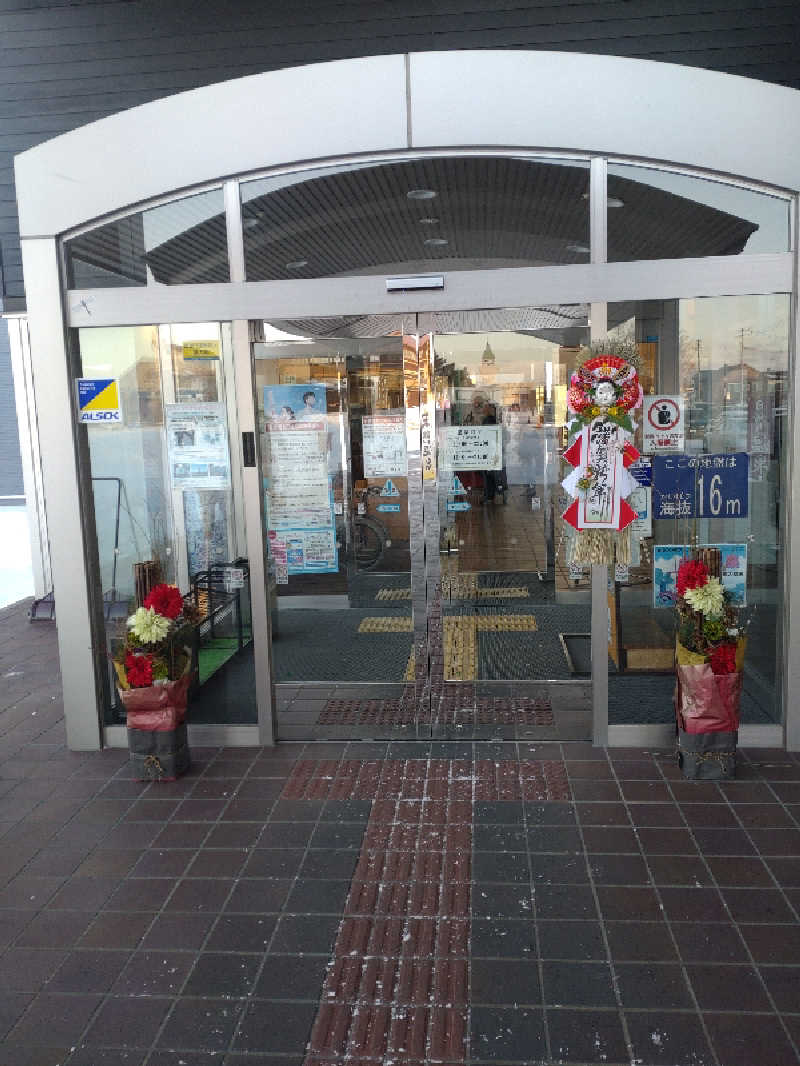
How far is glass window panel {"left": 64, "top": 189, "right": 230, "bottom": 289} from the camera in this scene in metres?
4.90

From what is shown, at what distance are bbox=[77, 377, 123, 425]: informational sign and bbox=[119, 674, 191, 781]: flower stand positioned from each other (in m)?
1.61

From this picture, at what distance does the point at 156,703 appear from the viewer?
472 centimetres

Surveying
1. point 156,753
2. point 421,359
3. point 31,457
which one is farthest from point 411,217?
point 31,457

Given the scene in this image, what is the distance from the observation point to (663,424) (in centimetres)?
482

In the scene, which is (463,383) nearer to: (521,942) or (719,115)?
(719,115)

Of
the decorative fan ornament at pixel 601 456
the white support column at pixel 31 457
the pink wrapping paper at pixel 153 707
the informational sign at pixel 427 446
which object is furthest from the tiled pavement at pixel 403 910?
the white support column at pixel 31 457

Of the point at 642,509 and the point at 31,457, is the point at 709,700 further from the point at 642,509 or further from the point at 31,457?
the point at 31,457

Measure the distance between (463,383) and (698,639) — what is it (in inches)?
77.2

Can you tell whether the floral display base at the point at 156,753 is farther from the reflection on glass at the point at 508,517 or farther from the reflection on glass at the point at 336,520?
the reflection on glass at the point at 508,517

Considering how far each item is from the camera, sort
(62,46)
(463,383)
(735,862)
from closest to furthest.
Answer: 1. (735,862)
2. (463,383)
3. (62,46)

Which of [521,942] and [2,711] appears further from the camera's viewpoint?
[2,711]

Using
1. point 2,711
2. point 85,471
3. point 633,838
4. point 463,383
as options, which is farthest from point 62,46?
point 633,838

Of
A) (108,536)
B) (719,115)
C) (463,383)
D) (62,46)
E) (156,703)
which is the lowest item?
(156,703)

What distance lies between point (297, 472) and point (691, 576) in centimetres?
238
